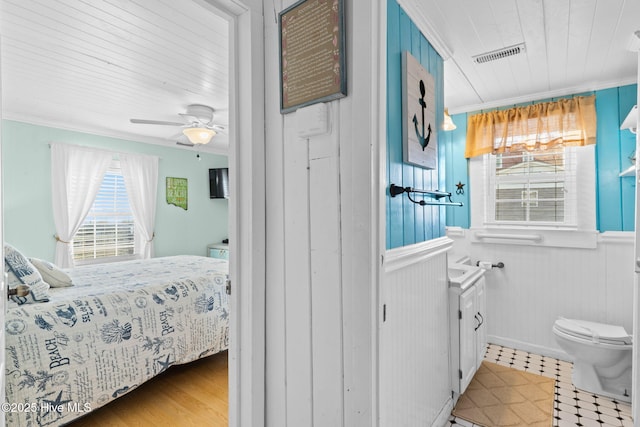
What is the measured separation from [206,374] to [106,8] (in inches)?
97.0

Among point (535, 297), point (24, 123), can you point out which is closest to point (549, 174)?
point (535, 297)

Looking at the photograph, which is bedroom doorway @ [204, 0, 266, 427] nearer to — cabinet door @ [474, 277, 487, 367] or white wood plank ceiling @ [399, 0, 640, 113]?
white wood plank ceiling @ [399, 0, 640, 113]

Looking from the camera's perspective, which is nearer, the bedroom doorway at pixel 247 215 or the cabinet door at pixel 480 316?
the bedroom doorway at pixel 247 215

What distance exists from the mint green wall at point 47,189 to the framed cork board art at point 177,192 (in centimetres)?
7

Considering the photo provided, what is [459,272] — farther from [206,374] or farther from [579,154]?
[206,374]

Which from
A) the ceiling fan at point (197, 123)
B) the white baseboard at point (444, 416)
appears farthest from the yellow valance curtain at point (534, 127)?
the ceiling fan at point (197, 123)

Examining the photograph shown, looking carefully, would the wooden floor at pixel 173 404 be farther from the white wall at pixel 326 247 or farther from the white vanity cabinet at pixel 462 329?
the white vanity cabinet at pixel 462 329

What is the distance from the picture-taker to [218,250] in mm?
5223

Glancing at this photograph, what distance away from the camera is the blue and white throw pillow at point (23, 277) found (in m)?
1.93

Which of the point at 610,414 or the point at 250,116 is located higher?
the point at 250,116

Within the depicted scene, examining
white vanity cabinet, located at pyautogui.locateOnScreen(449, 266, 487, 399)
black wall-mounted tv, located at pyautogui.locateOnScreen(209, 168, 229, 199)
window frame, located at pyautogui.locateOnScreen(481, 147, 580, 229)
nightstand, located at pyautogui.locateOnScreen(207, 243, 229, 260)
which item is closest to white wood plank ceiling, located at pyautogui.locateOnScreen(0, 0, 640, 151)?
window frame, located at pyautogui.locateOnScreen(481, 147, 580, 229)

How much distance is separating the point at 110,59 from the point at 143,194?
2.59 metres

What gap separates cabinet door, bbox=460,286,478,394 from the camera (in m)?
2.09

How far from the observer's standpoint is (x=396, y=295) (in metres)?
1.48
